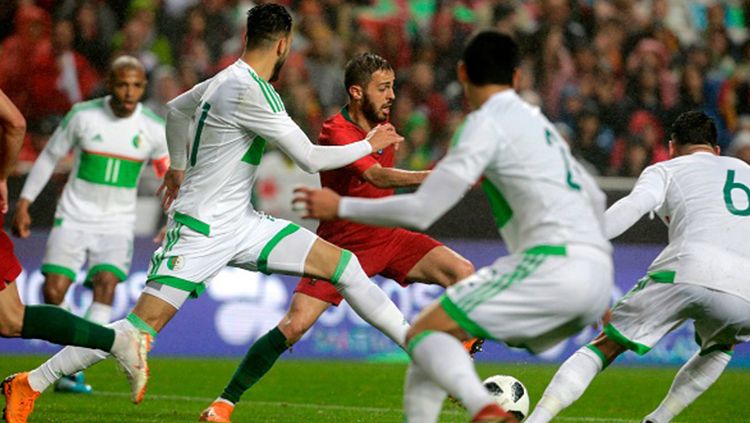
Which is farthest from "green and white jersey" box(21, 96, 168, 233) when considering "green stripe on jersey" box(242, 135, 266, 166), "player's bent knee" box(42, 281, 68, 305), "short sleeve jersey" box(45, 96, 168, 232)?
"green stripe on jersey" box(242, 135, 266, 166)

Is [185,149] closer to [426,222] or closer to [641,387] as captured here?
[426,222]

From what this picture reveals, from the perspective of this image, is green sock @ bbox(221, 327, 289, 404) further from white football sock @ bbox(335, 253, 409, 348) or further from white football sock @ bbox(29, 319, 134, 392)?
white football sock @ bbox(29, 319, 134, 392)

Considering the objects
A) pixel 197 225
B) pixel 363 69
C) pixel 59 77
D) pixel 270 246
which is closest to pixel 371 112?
pixel 363 69

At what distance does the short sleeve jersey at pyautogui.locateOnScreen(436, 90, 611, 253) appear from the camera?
5422 millimetres

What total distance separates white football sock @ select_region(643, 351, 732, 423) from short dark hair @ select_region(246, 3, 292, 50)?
3.16 m

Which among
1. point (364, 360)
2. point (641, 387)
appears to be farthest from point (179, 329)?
point (641, 387)

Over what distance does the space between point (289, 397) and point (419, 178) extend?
321 cm

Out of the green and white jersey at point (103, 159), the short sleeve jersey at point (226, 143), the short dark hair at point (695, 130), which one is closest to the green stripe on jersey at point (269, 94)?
the short sleeve jersey at point (226, 143)

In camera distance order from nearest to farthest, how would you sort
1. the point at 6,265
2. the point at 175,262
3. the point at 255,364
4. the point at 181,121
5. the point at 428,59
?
the point at 6,265, the point at 175,262, the point at 181,121, the point at 255,364, the point at 428,59

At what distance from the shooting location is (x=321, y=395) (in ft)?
34.3

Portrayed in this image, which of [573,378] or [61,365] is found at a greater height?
[573,378]

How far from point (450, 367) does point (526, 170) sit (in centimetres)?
92

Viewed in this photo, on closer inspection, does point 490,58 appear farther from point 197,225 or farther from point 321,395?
point 321,395

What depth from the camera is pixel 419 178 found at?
7.82 meters
